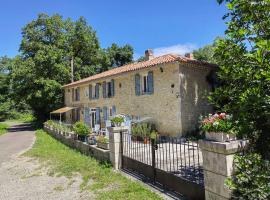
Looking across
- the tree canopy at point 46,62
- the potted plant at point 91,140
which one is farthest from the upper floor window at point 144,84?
the tree canopy at point 46,62

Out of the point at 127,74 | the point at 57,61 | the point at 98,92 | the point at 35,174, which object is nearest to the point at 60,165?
the point at 35,174

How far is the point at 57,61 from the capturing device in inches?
1303

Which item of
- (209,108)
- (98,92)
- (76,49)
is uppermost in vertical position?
(76,49)

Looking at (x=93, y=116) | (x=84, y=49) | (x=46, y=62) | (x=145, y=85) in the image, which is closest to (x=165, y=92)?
(x=145, y=85)

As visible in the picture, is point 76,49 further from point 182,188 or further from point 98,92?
point 182,188

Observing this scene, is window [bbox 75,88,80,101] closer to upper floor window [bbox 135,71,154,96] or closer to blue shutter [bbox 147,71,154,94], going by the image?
upper floor window [bbox 135,71,154,96]

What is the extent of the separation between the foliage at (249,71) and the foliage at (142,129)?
8914mm

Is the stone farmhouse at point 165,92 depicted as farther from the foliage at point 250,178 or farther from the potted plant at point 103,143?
the foliage at point 250,178

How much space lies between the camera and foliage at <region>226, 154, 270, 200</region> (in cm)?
423

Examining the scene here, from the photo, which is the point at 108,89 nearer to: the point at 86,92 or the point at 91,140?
the point at 86,92

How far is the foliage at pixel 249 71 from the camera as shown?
4896mm

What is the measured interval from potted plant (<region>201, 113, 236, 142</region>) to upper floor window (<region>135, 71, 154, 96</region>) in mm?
12471

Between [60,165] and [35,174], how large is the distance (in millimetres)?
1160

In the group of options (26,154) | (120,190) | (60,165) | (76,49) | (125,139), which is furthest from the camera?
(76,49)
